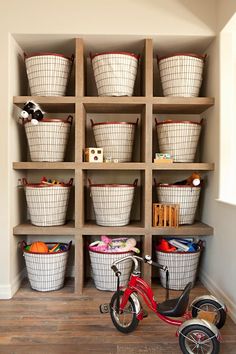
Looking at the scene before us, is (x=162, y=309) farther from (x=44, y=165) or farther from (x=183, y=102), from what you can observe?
(x=183, y=102)

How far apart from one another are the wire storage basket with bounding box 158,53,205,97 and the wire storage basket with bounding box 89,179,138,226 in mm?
873

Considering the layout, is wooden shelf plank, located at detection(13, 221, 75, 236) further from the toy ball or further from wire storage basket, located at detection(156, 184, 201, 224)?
wire storage basket, located at detection(156, 184, 201, 224)

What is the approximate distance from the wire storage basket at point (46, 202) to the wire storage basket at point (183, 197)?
32.8 inches

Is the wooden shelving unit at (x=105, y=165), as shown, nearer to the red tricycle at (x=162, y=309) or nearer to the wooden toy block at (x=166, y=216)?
the wooden toy block at (x=166, y=216)

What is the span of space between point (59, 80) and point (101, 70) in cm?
35

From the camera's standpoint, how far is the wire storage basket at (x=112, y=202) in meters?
2.45

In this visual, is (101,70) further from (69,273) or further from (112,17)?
(69,273)

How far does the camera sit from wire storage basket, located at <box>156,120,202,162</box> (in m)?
2.51

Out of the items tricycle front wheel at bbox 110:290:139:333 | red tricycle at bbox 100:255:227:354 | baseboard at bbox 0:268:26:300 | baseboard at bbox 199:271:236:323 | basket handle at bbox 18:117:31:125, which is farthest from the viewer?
basket handle at bbox 18:117:31:125

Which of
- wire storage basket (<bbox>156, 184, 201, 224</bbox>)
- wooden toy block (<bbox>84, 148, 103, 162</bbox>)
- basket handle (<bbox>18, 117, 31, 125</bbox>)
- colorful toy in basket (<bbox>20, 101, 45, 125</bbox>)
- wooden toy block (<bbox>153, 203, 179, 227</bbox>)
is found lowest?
wooden toy block (<bbox>153, 203, 179, 227</bbox>)

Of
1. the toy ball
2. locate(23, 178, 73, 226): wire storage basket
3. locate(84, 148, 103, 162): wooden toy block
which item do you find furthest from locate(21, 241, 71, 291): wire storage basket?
locate(84, 148, 103, 162): wooden toy block

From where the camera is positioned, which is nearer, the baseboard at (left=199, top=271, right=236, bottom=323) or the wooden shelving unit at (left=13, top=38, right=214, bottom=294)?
the baseboard at (left=199, top=271, right=236, bottom=323)

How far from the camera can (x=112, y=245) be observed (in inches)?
98.7

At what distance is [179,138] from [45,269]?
1492mm
